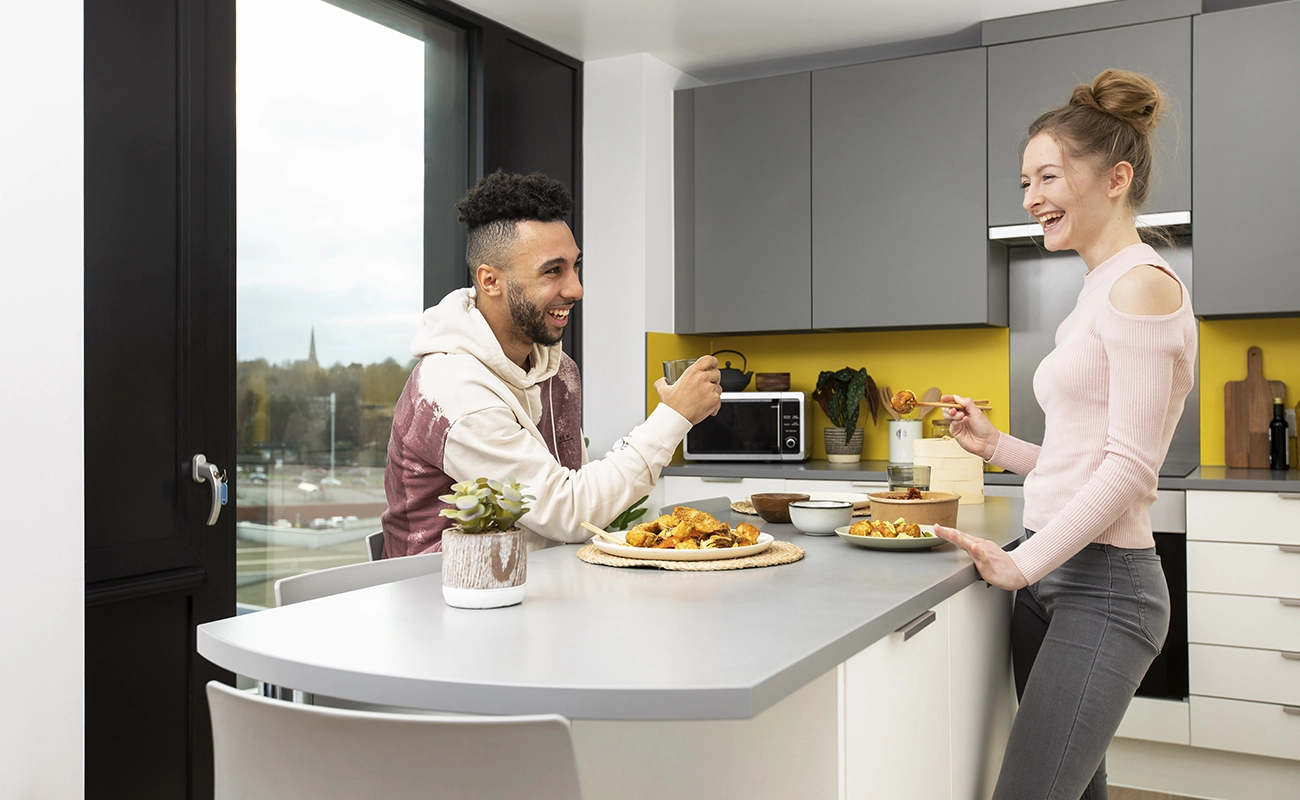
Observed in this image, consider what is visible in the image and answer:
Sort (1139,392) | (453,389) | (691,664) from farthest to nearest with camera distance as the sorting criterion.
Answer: (453,389) < (1139,392) < (691,664)

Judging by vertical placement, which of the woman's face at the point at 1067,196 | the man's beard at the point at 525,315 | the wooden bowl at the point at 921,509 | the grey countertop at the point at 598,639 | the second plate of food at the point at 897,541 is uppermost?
the woman's face at the point at 1067,196

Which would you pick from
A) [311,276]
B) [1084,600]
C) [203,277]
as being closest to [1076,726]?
[1084,600]

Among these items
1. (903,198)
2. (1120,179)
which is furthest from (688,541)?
(903,198)

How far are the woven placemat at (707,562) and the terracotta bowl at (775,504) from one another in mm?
391

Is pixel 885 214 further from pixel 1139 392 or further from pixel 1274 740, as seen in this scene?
pixel 1139 392

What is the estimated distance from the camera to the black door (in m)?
2.31

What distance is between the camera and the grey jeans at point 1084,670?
4.86 ft

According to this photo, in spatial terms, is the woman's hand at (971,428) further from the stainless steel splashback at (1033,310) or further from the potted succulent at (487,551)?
the stainless steel splashback at (1033,310)

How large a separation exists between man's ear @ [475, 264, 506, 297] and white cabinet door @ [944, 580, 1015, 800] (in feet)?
3.17

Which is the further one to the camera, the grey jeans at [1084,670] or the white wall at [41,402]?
the white wall at [41,402]

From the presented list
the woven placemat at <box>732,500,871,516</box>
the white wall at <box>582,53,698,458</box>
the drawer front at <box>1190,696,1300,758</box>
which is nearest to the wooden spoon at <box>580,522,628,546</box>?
the woven placemat at <box>732,500,871,516</box>

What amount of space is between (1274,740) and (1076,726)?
6.41ft

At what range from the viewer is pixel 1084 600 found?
1537mm

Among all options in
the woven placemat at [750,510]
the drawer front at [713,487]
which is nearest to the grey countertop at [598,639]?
the woven placemat at [750,510]
